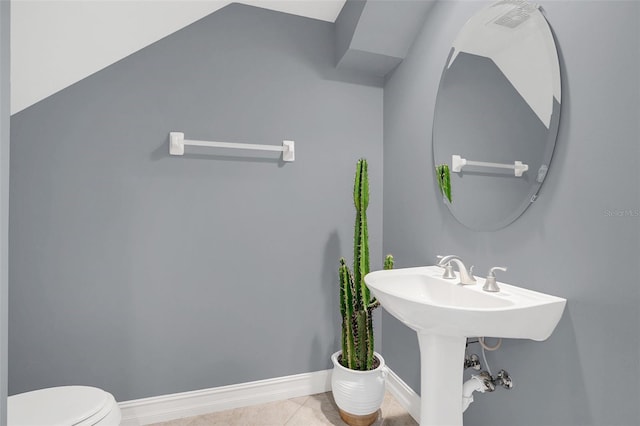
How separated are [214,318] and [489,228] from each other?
1.44m

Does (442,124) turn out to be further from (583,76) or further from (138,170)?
(138,170)

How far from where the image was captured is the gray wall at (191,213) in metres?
1.59

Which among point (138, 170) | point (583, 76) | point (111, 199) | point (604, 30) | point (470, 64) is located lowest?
point (111, 199)

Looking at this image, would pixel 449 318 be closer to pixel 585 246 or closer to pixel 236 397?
pixel 585 246

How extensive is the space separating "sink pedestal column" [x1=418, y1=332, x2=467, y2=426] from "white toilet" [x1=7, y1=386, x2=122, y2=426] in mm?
1134

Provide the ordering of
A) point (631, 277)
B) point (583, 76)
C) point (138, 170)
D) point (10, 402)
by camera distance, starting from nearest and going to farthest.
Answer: point (631, 277)
point (583, 76)
point (10, 402)
point (138, 170)

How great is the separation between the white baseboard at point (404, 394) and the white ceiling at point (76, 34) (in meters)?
2.26

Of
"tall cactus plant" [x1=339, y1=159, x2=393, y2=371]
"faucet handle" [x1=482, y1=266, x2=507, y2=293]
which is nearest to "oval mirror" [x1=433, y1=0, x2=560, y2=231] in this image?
"faucet handle" [x1=482, y1=266, x2=507, y2=293]

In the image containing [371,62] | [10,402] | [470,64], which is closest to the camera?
[10,402]

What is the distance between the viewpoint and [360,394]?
1.63 metres

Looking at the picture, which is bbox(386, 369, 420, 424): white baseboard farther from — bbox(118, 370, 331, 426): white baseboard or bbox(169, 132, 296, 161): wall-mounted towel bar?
bbox(169, 132, 296, 161): wall-mounted towel bar

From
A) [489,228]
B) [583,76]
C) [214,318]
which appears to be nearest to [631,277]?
[489,228]

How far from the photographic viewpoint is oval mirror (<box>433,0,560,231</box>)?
1.13 m

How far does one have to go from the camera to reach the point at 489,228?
52.2 inches
